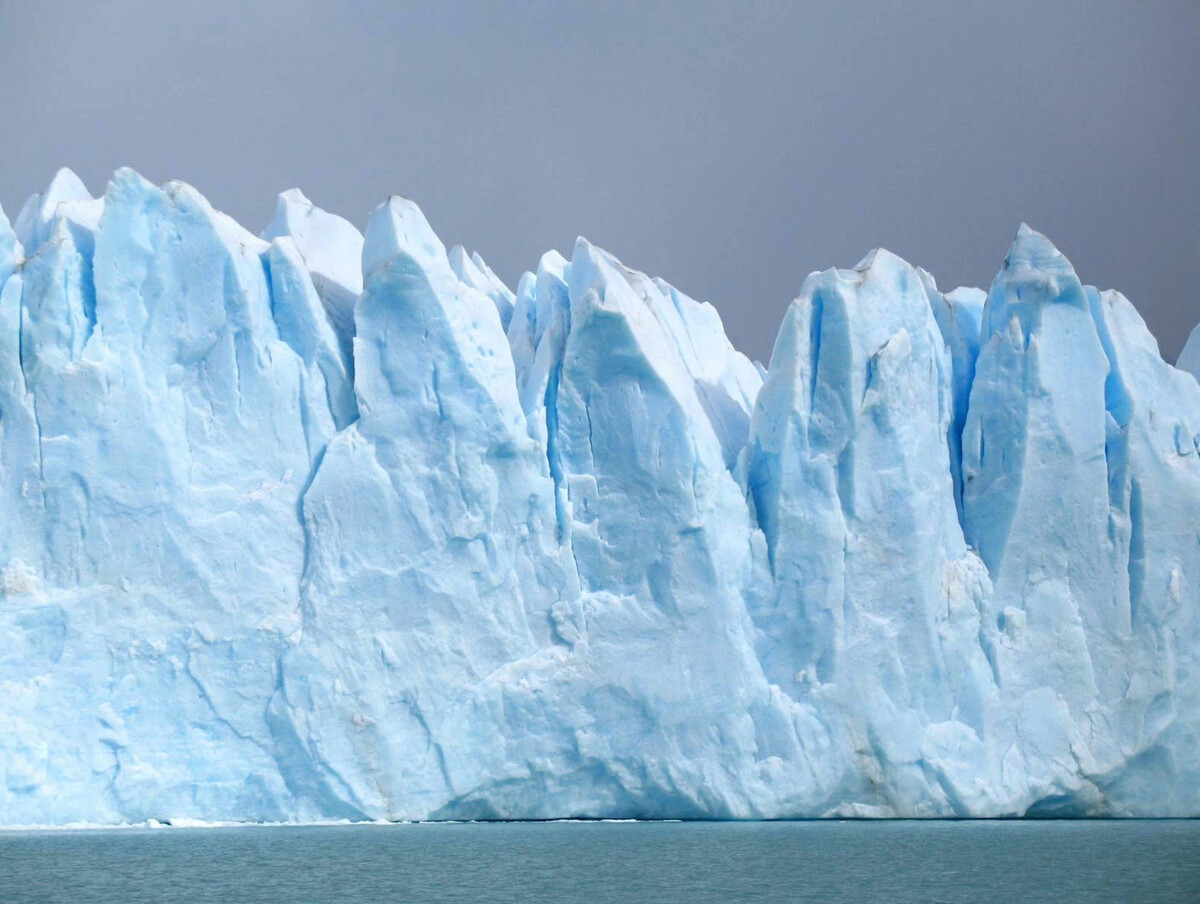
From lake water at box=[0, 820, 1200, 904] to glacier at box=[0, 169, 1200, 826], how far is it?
754 mm

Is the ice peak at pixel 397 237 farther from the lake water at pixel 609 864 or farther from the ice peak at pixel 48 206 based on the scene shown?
the lake water at pixel 609 864

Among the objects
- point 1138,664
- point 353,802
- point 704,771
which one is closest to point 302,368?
point 353,802

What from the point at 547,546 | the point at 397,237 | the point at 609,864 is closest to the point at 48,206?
the point at 397,237

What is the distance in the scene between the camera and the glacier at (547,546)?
1656cm

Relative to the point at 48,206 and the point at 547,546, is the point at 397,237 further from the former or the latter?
the point at 48,206

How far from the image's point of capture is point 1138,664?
18.7 m

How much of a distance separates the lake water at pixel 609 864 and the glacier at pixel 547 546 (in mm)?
754

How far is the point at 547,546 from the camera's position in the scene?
17750 millimetres

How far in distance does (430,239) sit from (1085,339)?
766cm

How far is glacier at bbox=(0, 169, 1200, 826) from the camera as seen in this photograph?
16562mm

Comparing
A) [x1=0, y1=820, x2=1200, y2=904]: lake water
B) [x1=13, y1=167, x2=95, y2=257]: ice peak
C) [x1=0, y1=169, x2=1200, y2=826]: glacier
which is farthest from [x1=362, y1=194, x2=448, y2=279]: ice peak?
[x1=0, y1=820, x2=1200, y2=904]: lake water

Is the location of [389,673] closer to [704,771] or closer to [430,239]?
[704,771]

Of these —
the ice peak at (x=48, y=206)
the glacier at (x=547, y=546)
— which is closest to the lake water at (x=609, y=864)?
the glacier at (x=547, y=546)

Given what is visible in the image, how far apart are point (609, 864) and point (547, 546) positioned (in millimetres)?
4549
